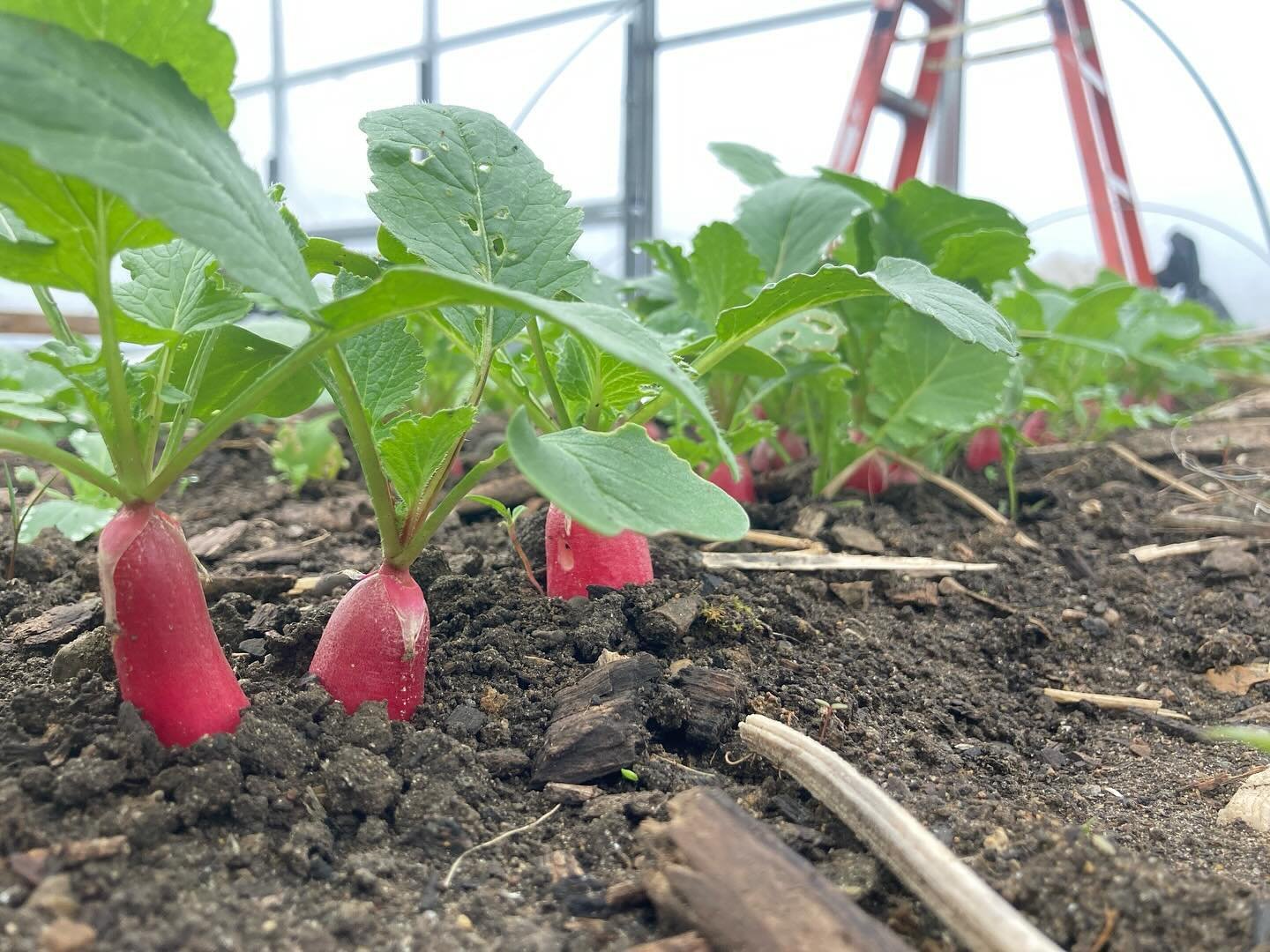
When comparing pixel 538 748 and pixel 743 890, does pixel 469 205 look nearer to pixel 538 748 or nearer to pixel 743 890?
pixel 538 748

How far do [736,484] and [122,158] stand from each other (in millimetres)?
1198

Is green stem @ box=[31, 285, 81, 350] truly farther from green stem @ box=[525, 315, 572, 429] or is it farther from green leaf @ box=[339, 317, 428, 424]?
green stem @ box=[525, 315, 572, 429]

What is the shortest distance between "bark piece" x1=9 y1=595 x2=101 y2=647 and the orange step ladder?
2.90 meters

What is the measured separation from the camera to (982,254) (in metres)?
1.48

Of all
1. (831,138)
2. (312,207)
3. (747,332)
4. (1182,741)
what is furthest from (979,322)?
(312,207)

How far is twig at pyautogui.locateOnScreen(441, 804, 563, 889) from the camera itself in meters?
0.70

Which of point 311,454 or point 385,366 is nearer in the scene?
point 385,366

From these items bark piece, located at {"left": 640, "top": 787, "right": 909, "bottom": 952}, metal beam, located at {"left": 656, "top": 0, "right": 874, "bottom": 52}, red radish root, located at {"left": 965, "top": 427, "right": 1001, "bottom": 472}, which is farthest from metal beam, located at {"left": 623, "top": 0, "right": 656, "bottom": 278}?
bark piece, located at {"left": 640, "top": 787, "right": 909, "bottom": 952}

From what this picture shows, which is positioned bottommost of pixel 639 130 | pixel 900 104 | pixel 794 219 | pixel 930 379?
pixel 930 379

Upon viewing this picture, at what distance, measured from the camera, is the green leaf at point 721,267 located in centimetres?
144

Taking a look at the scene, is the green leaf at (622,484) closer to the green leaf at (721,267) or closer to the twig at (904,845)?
the twig at (904,845)

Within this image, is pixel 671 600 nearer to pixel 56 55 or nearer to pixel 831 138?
pixel 56 55

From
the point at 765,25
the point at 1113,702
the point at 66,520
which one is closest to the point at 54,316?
the point at 66,520

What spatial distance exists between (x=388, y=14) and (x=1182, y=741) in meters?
8.13
